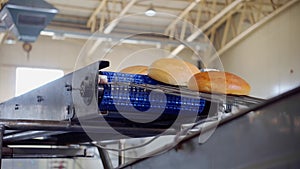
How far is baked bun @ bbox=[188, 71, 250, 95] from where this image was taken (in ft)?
4.85

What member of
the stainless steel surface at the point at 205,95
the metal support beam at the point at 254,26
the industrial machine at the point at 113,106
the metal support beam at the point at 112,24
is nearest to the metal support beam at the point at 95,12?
the metal support beam at the point at 112,24

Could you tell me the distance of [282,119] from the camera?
2.46ft

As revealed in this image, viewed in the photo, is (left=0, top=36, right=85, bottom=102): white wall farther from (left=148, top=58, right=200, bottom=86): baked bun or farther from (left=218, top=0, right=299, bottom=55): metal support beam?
(left=148, top=58, right=200, bottom=86): baked bun

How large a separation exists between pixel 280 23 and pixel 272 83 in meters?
0.94

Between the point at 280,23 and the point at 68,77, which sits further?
the point at 280,23

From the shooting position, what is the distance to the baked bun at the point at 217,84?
148 centimetres

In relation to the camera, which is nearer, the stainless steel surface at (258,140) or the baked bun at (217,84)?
the stainless steel surface at (258,140)

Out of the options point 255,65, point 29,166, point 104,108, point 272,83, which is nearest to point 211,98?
point 104,108

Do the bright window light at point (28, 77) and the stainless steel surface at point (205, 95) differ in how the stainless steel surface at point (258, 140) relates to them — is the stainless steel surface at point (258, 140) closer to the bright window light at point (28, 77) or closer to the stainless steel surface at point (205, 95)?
the stainless steel surface at point (205, 95)

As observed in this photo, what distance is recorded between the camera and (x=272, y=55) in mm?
7773

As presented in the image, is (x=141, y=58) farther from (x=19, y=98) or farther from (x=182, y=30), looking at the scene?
(x=182, y=30)

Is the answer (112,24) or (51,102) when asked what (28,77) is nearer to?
(112,24)

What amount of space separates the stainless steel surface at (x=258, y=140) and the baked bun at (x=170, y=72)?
52 centimetres

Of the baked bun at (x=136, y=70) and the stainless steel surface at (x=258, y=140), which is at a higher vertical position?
the baked bun at (x=136, y=70)
